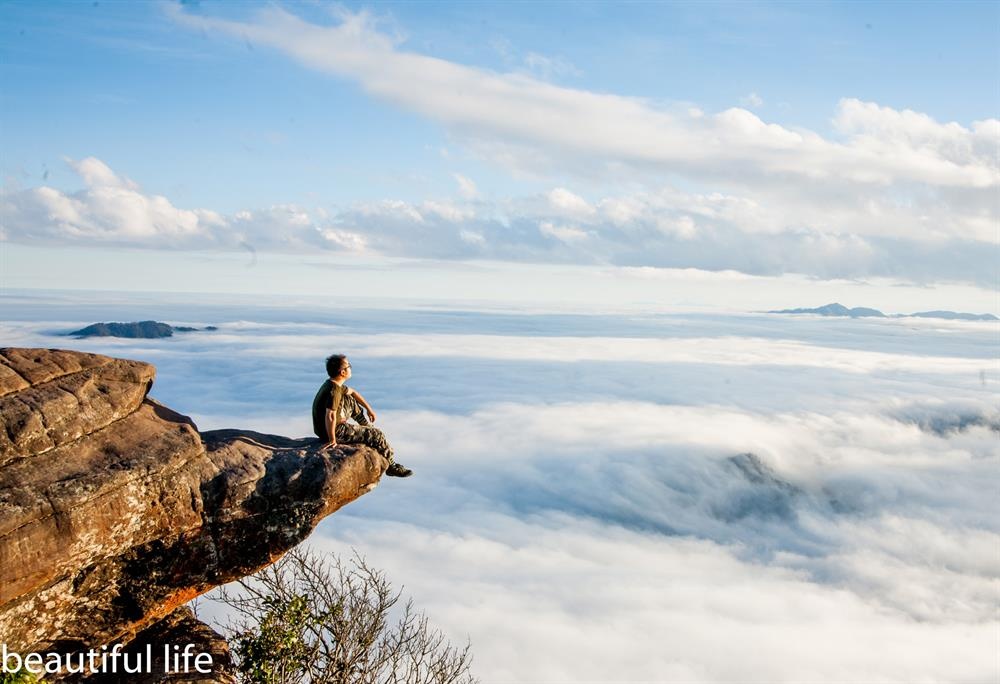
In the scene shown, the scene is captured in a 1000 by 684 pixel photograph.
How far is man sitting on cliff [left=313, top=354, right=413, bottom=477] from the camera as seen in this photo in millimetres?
15219

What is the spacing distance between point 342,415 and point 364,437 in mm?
685

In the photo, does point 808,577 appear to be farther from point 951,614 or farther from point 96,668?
point 96,668

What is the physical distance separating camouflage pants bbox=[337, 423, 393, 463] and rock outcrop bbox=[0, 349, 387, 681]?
302mm

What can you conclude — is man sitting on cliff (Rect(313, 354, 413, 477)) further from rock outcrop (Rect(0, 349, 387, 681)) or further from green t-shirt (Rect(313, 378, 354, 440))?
rock outcrop (Rect(0, 349, 387, 681))

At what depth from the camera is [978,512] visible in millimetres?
195000

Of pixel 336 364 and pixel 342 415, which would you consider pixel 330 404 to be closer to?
pixel 342 415

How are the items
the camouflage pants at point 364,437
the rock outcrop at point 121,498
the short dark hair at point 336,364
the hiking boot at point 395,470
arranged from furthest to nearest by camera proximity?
the hiking boot at point 395,470, the camouflage pants at point 364,437, the short dark hair at point 336,364, the rock outcrop at point 121,498

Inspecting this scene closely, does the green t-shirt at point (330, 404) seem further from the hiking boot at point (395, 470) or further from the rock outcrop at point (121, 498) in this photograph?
the hiking boot at point (395, 470)

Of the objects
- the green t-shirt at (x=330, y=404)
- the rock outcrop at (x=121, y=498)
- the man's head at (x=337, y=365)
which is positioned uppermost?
the man's head at (x=337, y=365)

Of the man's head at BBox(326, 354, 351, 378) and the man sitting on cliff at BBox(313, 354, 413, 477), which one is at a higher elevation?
the man's head at BBox(326, 354, 351, 378)

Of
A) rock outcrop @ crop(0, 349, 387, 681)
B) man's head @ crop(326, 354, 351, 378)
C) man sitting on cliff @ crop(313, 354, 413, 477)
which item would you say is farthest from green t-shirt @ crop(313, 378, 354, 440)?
rock outcrop @ crop(0, 349, 387, 681)

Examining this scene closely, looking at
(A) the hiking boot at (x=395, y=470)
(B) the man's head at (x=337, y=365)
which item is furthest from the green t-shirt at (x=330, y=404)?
(A) the hiking boot at (x=395, y=470)

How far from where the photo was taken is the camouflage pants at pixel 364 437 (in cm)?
1593

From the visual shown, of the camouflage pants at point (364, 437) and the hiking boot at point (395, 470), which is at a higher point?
the camouflage pants at point (364, 437)
